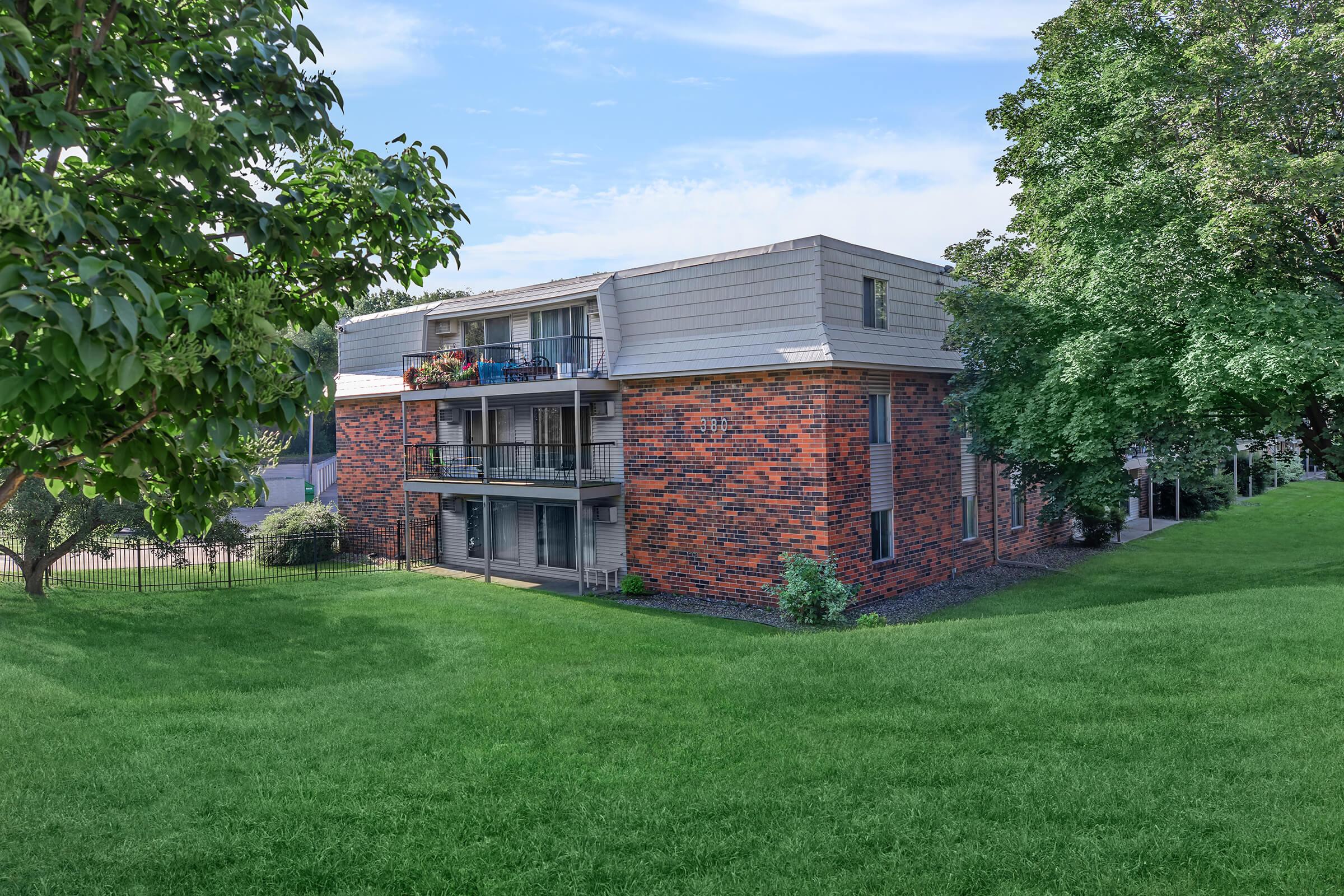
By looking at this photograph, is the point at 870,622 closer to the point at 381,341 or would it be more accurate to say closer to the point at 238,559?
the point at 381,341

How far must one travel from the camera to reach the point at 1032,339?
18.1 meters

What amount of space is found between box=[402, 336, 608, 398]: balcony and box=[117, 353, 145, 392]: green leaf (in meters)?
15.5

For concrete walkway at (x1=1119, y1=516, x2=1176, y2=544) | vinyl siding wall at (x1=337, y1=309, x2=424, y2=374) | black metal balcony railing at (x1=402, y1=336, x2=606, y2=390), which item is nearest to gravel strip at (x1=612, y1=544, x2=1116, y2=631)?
black metal balcony railing at (x1=402, y1=336, x2=606, y2=390)

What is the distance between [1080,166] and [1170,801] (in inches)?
569

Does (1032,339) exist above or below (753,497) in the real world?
above

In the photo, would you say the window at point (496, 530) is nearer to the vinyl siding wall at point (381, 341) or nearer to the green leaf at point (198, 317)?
the vinyl siding wall at point (381, 341)

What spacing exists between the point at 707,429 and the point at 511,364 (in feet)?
19.4

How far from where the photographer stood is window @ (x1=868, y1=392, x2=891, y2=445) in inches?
706

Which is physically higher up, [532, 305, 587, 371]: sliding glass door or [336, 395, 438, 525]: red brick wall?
[532, 305, 587, 371]: sliding glass door

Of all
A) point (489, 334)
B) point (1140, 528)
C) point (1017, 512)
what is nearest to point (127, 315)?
point (489, 334)

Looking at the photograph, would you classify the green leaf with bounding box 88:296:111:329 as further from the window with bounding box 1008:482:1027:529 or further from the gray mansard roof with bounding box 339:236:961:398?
the window with bounding box 1008:482:1027:529

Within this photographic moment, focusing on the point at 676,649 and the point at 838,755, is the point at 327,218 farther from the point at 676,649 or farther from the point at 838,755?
the point at 676,649

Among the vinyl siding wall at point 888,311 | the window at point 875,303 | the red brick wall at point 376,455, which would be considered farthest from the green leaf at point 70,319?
the red brick wall at point 376,455

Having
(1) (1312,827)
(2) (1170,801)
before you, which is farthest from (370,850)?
(1) (1312,827)
